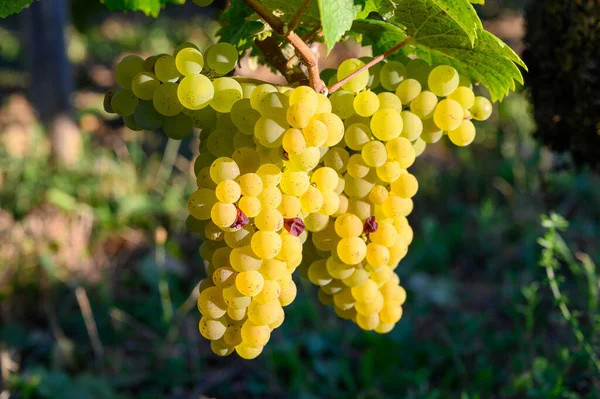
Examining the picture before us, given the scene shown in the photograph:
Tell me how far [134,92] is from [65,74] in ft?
7.72

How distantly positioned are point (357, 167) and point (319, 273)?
6.7 inches

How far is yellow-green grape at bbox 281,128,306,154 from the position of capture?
659mm

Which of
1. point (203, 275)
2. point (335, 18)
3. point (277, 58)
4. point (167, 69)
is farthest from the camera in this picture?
point (203, 275)

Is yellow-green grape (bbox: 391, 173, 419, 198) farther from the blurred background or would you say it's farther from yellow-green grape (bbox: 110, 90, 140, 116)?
the blurred background

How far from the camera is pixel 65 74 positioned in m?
2.86

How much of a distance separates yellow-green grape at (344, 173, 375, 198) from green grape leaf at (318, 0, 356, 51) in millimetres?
207

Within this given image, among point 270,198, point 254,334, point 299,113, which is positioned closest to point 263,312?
point 254,334

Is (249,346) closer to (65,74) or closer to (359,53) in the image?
(65,74)

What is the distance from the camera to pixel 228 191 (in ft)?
2.20

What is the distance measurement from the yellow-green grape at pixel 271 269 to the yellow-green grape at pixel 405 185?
184 mm

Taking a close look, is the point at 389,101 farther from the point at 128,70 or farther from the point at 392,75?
the point at 128,70

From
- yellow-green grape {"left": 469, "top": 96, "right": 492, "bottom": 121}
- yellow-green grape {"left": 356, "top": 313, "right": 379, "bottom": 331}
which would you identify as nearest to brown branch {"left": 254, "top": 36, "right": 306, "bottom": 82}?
yellow-green grape {"left": 469, "top": 96, "right": 492, "bottom": 121}

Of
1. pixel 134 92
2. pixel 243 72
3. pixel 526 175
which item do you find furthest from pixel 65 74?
pixel 134 92

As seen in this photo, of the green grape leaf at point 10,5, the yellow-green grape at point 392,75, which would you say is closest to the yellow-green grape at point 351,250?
the yellow-green grape at point 392,75
